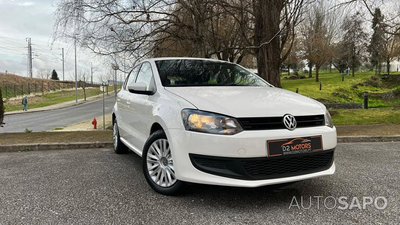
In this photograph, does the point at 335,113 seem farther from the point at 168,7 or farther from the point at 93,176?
the point at 93,176

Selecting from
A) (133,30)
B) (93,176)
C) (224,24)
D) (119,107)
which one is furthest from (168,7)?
(93,176)

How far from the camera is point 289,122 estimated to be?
9.27ft

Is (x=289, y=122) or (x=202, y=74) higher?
(x=202, y=74)

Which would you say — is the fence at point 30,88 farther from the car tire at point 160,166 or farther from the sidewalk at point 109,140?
the car tire at point 160,166

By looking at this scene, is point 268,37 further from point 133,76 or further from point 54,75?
point 54,75

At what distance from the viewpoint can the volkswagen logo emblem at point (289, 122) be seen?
281 centimetres

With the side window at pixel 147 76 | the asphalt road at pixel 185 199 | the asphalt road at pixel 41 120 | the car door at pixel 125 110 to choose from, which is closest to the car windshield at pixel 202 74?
the side window at pixel 147 76

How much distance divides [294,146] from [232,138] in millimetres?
636

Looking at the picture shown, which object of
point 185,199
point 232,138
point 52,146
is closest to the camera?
point 232,138

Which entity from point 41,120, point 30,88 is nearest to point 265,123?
point 41,120

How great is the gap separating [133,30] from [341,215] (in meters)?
8.65

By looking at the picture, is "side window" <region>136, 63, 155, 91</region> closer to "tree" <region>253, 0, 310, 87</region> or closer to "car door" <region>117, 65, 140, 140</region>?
"car door" <region>117, 65, 140, 140</region>

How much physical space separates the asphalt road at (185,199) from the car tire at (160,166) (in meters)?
0.11

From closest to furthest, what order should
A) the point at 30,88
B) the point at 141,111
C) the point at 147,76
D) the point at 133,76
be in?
the point at 141,111 < the point at 147,76 < the point at 133,76 < the point at 30,88
